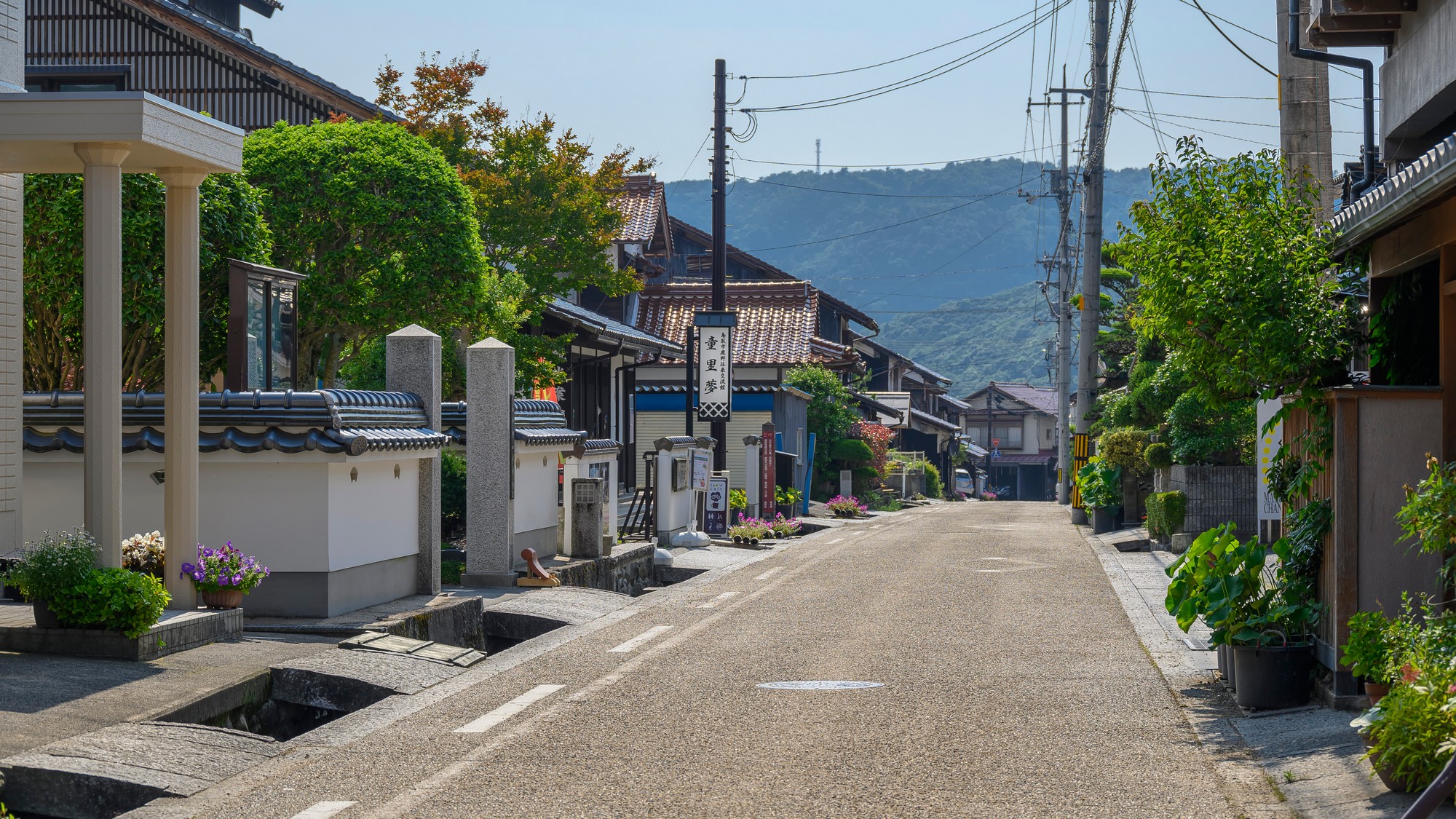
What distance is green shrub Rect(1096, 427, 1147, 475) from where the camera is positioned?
26.5 m

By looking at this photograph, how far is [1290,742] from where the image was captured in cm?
773

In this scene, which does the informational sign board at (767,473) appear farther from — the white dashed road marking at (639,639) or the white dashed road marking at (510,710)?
the white dashed road marking at (510,710)

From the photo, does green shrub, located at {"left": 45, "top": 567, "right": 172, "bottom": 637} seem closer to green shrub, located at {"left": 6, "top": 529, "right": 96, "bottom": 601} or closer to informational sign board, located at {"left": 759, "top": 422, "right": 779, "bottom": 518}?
green shrub, located at {"left": 6, "top": 529, "right": 96, "bottom": 601}

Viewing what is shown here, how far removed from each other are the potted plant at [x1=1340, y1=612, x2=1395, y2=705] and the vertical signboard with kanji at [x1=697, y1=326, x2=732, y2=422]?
20.4 metres

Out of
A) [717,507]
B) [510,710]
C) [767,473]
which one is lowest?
[510,710]

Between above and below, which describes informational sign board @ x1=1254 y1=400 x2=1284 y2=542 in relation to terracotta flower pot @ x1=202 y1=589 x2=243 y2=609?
above

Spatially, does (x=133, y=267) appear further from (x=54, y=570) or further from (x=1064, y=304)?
(x=1064, y=304)

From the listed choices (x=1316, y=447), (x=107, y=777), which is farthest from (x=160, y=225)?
(x=1316, y=447)

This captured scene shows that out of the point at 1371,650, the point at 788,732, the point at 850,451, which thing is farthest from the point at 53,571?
the point at 850,451

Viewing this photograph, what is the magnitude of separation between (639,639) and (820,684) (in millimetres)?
3115

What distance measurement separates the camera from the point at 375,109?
26922 millimetres

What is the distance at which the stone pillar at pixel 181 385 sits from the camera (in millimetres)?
11102

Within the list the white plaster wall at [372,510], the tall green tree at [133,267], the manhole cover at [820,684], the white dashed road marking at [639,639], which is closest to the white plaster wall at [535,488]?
the white plaster wall at [372,510]

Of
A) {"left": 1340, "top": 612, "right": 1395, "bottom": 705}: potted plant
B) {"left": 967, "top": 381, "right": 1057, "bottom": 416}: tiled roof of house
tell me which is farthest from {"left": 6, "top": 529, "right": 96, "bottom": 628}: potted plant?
{"left": 967, "top": 381, "right": 1057, "bottom": 416}: tiled roof of house
